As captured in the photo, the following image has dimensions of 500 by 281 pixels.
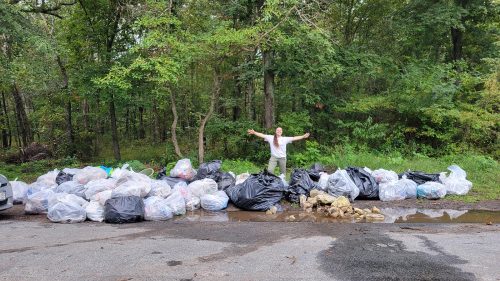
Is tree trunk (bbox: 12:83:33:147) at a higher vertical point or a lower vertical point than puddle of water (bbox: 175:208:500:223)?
higher

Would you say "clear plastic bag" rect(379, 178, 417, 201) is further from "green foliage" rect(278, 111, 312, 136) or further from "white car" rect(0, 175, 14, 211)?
"white car" rect(0, 175, 14, 211)

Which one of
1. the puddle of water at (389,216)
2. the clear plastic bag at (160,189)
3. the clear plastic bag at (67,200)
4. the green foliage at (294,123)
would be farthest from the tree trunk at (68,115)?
the puddle of water at (389,216)

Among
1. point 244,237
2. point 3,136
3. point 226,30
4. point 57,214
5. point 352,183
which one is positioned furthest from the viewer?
point 3,136

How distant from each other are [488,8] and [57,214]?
49.8 ft

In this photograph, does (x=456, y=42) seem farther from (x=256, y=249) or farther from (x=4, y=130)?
(x=4, y=130)

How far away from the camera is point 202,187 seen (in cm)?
854

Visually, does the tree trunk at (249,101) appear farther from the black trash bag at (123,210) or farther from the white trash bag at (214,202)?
the black trash bag at (123,210)

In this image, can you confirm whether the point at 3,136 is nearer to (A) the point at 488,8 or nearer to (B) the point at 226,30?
(B) the point at 226,30

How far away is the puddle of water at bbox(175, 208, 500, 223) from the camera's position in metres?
7.28

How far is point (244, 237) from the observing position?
6.02 metres

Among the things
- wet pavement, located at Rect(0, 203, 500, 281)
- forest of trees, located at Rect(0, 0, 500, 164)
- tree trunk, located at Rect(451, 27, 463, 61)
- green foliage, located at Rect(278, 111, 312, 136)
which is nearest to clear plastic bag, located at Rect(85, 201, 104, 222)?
wet pavement, located at Rect(0, 203, 500, 281)

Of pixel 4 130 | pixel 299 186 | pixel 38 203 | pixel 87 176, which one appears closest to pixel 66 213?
pixel 38 203

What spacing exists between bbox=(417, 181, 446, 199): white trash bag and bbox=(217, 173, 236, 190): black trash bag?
4004 millimetres

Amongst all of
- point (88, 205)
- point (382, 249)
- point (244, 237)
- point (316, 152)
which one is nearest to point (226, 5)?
point (316, 152)
